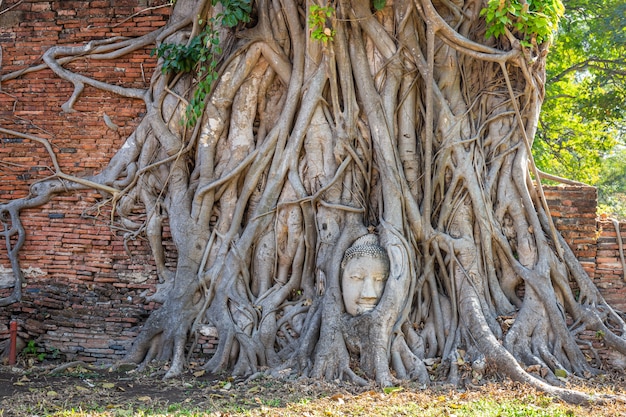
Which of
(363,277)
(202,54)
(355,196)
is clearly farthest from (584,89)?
(363,277)

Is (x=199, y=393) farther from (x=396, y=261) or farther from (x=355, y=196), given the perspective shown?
(x=355, y=196)

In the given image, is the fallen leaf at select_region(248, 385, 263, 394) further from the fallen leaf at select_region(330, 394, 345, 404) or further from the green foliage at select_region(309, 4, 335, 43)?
the green foliage at select_region(309, 4, 335, 43)

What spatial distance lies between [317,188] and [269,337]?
139 cm

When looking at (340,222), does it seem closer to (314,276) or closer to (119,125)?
(314,276)

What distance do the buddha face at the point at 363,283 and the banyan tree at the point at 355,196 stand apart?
0.06 feet

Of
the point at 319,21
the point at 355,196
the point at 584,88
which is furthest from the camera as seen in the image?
the point at 584,88

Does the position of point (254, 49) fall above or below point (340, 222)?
above

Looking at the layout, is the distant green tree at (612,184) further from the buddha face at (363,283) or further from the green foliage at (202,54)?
the buddha face at (363,283)

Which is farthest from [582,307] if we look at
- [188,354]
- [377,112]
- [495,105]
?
[188,354]

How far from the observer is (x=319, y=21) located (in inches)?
257

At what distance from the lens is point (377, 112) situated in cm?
674

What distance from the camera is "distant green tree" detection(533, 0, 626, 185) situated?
1087 cm

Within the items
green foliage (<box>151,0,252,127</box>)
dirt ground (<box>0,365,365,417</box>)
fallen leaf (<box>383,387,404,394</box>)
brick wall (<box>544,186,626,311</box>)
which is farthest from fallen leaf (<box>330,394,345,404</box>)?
green foliage (<box>151,0,252,127</box>)

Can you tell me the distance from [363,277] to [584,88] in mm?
7581
